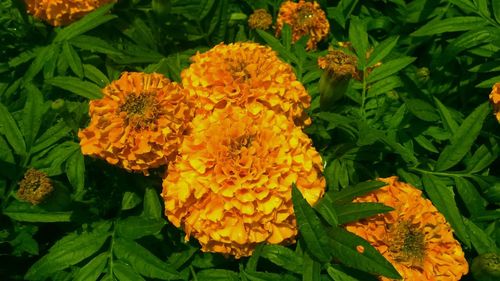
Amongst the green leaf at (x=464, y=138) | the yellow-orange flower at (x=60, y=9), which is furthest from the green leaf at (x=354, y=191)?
the yellow-orange flower at (x=60, y=9)

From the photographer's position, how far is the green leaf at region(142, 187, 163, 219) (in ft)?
4.12

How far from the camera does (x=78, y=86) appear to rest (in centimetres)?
138

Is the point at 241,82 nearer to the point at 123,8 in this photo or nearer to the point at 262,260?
the point at 262,260

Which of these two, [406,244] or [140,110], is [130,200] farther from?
[406,244]

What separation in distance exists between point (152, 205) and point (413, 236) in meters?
0.75

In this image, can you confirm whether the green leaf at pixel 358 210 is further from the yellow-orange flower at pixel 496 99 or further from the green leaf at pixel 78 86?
the green leaf at pixel 78 86

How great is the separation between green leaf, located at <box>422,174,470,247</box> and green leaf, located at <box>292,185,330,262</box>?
0.46m

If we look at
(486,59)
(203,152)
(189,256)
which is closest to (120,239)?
(189,256)

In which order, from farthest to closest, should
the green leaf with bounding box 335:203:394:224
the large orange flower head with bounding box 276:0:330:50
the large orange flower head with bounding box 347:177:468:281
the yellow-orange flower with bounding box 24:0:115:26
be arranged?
1. the large orange flower head with bounding box 276:0:330:50
2. the yellow-orange flower with bounding box 24:0:115:26
3. the large orange flower head with bounding box 347:177:468:281
4. the green leaf with bounding box 335:203:394:224

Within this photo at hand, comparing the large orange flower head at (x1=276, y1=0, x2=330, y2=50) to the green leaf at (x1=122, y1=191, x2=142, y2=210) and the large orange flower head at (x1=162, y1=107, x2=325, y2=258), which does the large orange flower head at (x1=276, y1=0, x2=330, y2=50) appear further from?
the green leaf at (x1=122, y1=191, x2=142, y2=210)

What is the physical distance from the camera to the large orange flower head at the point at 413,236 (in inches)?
48.4

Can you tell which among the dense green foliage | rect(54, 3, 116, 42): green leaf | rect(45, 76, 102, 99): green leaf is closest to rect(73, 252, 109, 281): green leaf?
the dense green foliage

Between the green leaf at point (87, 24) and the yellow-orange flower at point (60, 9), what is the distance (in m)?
0.14

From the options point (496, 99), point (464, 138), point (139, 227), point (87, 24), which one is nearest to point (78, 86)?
point (87, 24)
